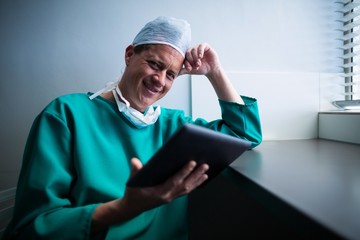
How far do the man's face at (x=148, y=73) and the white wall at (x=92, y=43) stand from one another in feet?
1.35

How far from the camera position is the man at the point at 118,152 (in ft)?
1.67

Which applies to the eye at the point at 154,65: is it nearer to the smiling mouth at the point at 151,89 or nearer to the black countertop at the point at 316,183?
the smiling mouth at the point at 151,89

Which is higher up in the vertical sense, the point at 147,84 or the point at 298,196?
the point at 147,84

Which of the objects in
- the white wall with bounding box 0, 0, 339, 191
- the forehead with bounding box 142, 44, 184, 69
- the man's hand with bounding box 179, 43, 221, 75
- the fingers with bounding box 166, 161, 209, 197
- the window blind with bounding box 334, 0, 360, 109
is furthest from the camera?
the window blind with bounding box 334, 0, 360, 109

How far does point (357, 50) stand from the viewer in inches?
49.7

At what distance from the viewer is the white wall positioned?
3.67 feet

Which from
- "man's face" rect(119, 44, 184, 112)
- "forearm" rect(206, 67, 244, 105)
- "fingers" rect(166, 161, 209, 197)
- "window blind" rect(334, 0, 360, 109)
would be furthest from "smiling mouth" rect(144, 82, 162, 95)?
"window blind" rect(334, 0, 360, 109)

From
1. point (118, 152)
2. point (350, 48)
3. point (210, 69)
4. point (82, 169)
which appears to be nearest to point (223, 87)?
point (210, 69)

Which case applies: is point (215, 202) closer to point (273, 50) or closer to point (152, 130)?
point (152, 130)

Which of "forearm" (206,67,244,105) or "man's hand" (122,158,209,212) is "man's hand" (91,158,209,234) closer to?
"man's hand" (122,158,209,212)

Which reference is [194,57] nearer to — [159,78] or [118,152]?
[159,78]

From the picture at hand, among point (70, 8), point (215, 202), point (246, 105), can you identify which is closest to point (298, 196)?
point (246, 105)

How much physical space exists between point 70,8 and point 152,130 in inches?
30.3

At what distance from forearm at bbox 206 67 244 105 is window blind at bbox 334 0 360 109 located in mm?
724
